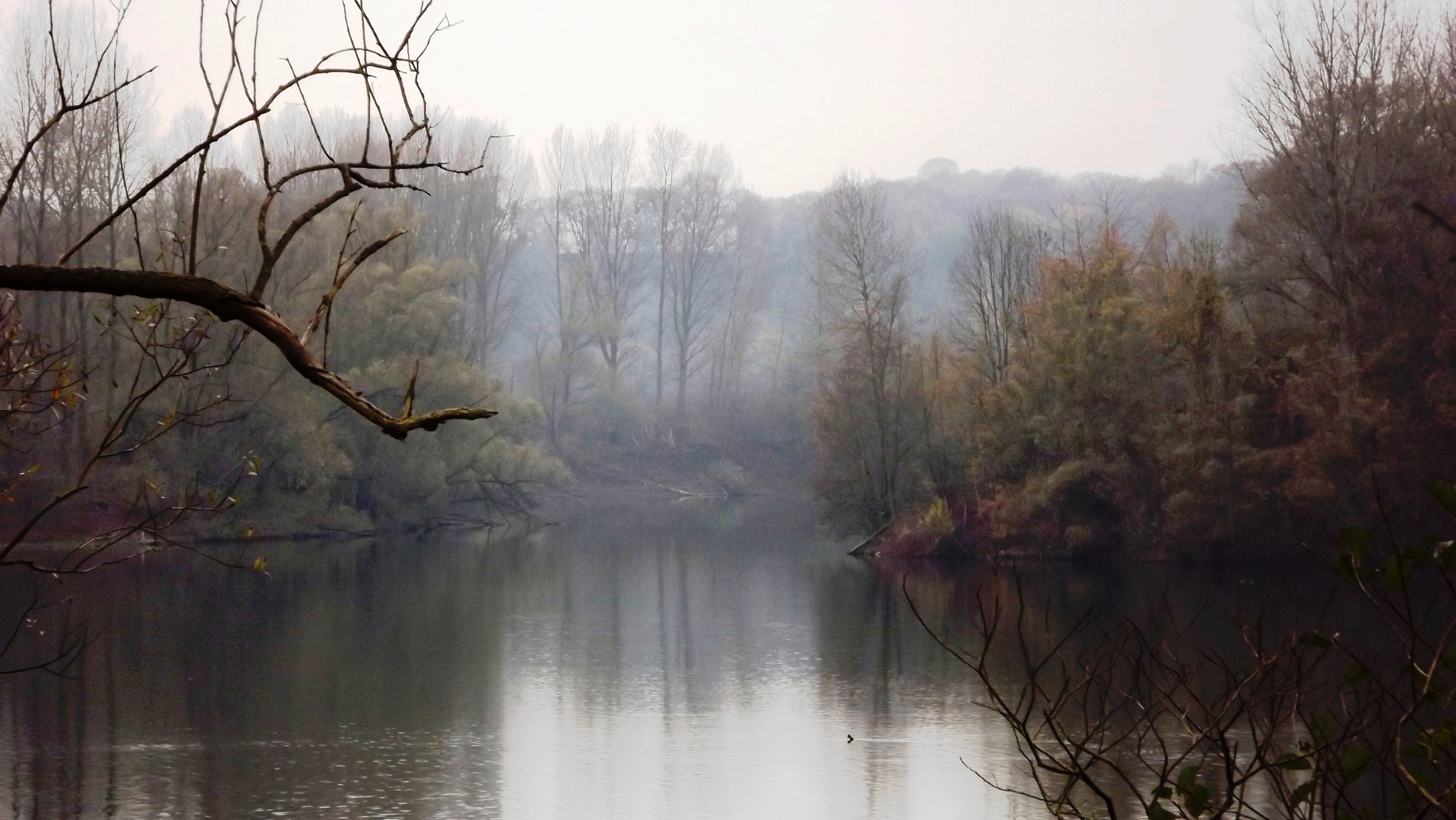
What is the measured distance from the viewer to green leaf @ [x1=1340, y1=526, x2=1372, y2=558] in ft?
8.26

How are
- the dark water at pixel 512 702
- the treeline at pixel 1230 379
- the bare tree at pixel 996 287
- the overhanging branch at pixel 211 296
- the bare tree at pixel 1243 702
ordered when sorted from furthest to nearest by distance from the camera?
the bare tree at pixel 996 287, the treeline at pixel 1230 379, the dark water at pixel 512 702, the bare tree at pixel 1243 702, the overhanging branch at pixel 211 296

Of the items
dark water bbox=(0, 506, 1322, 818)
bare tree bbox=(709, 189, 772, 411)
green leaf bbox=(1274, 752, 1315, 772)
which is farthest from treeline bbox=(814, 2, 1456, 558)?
bare tree bbox=(709, 189, 772, 411)

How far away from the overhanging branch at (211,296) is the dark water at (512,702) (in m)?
2.56

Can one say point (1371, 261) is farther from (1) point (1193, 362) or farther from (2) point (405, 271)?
(2) point (405, 271)

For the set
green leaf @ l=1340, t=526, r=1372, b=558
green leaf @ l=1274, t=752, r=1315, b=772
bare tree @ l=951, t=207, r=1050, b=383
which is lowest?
green leaf @ l=1274, t=752, r=1315, b=772

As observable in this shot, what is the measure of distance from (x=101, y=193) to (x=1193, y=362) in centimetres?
2369

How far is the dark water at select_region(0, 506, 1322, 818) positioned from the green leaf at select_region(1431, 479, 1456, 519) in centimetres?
228

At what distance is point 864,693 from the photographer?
13383 mm

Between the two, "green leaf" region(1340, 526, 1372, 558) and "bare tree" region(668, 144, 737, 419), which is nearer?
"green leaf" region(1340, 526, 1372, 558)

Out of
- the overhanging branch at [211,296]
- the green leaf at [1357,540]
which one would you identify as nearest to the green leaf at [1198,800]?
the green leaf at [1357,540]

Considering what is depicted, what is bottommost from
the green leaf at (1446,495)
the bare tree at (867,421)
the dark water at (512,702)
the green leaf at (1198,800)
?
the dark water at (512,702)

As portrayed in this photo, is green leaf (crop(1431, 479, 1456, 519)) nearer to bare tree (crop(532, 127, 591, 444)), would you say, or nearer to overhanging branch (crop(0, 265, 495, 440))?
overhanging branch (crop(0, 265, 495, 440))

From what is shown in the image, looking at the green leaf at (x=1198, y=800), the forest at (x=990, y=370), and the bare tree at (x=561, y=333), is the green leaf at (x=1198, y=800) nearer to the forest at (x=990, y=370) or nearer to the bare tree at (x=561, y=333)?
the forest at (x=990, y=370)

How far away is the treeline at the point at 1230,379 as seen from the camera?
74.3 feet
